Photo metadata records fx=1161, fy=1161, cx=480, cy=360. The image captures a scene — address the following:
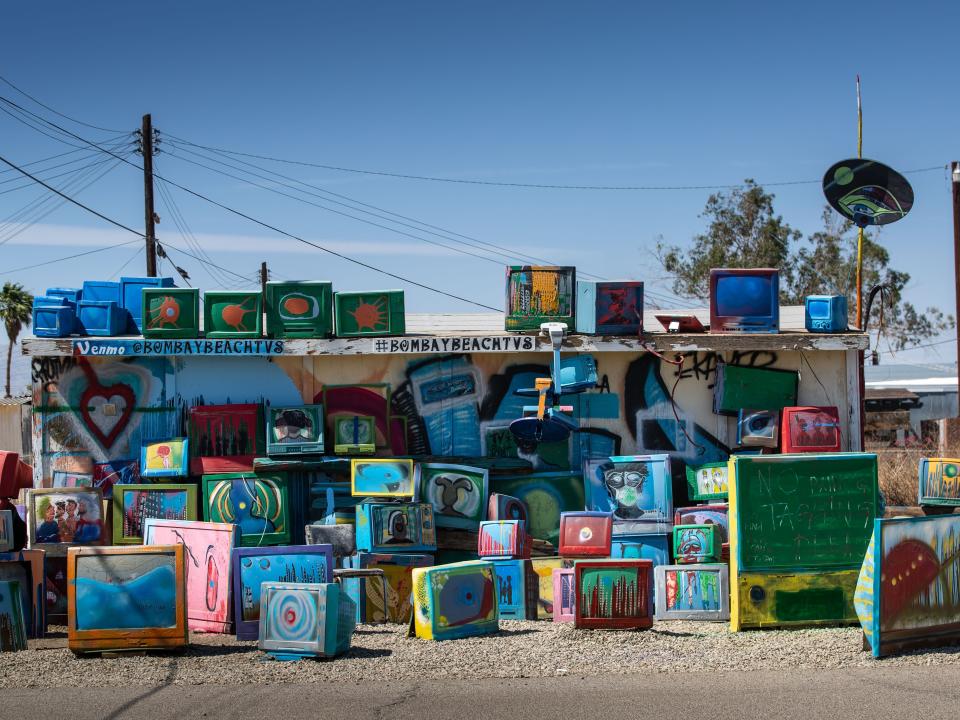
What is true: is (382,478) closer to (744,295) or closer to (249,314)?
(249,314)

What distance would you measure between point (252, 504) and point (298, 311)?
2379 mm

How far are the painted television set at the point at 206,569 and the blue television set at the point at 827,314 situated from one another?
7430 mm

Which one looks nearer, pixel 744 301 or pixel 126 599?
pixel 126 599

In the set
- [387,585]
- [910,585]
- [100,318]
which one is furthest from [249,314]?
[910,585]

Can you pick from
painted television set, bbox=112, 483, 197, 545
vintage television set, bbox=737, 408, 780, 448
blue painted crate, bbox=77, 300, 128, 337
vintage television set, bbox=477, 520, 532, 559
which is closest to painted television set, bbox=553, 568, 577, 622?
vintage television set, bbox=477, 520, 532, 559

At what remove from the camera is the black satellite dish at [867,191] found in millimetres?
16516

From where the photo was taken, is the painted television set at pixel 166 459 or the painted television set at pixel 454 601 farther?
the painted television set at pixel 166 459

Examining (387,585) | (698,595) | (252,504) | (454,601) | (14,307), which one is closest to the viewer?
(454,601)

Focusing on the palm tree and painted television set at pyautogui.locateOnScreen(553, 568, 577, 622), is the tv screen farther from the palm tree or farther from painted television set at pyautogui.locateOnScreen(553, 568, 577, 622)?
the palm tree

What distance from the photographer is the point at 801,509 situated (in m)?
10.5

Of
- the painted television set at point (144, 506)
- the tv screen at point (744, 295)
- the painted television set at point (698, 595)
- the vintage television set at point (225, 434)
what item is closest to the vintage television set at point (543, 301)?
the tv screen at point (744, 295)

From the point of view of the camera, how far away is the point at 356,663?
918 cm

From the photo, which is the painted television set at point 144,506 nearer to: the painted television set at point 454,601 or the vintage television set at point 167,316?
the vintage television set at point 167,316

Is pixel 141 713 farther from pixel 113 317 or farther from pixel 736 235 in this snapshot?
pixel 736 235
